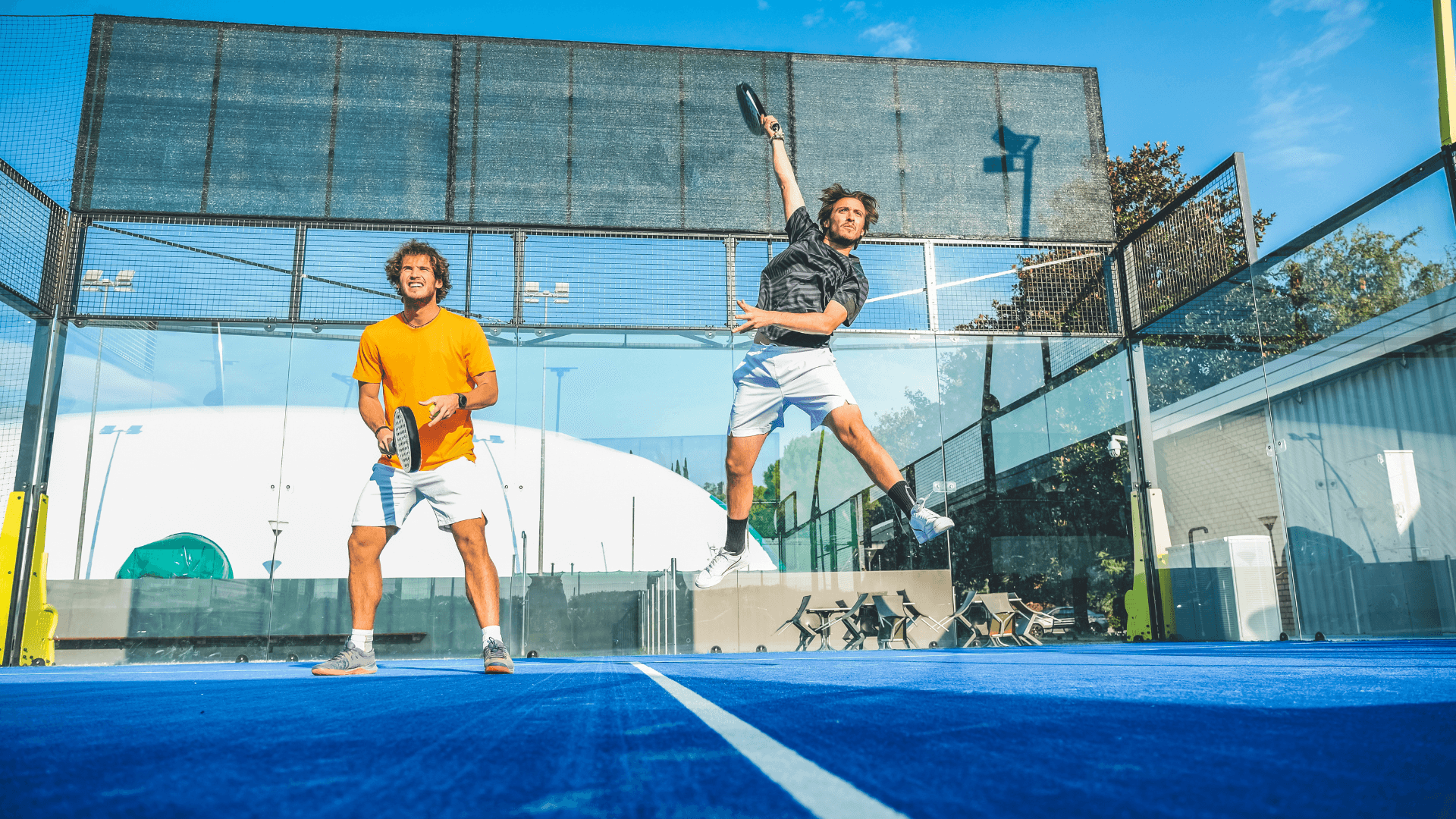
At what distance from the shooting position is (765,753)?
1.00 metres

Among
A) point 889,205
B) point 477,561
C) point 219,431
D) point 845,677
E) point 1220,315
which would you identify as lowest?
point 845,677

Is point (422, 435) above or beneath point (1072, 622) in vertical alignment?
above

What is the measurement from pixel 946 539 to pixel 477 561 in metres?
6.82

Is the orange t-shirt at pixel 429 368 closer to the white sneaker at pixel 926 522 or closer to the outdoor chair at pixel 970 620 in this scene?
the white sneaker at pixel 926 522

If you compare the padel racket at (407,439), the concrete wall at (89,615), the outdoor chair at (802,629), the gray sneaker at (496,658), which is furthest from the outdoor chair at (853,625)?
the concrete wall at (89,615)

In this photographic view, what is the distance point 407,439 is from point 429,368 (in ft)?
1.16

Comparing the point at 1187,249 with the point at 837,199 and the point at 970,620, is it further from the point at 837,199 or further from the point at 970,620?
the point at 837,199

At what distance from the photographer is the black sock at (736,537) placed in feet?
13.5

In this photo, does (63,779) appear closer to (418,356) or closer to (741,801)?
(741,801)

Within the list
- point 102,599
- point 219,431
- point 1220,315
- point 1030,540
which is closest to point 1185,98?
point 1220,315

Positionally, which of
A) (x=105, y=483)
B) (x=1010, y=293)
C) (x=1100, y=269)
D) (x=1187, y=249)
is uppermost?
(x=1100, y=269)

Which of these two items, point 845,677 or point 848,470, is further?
point 848,470

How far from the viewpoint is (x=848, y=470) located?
960 centimetres

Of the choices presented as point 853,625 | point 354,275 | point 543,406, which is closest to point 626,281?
point 543,406
